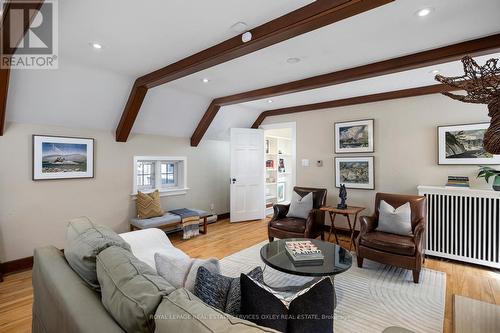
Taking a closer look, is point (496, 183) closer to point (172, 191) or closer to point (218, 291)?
point (218, 291)

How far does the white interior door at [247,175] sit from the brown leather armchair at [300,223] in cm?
164

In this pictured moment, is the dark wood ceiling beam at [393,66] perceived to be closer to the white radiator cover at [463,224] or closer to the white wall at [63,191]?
the white radiator cover at [463,224]

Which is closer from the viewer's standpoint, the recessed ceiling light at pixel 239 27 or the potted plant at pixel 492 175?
the recessed ceiling light at pixel 239 27

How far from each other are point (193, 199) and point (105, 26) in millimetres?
3646

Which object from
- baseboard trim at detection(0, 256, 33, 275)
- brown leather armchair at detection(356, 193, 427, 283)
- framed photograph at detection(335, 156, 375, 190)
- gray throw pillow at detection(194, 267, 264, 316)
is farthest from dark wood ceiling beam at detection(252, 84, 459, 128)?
baseboard trim at detection(0, 256, 33, 275)

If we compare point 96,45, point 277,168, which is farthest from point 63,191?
point 277,168

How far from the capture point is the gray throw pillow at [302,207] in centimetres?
393

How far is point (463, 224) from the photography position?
3.34 metres

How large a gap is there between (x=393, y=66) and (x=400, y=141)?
163 cm

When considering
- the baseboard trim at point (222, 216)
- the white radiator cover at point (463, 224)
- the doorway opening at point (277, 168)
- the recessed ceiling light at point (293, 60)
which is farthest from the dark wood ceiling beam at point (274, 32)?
the doorway opening at point (277, 168)

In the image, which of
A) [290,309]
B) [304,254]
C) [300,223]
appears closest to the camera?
[290,309]

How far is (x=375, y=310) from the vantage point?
90.7 inches

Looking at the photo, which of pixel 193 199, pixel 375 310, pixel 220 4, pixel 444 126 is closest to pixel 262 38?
pixel 220 4

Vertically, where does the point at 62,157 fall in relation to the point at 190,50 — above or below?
below
